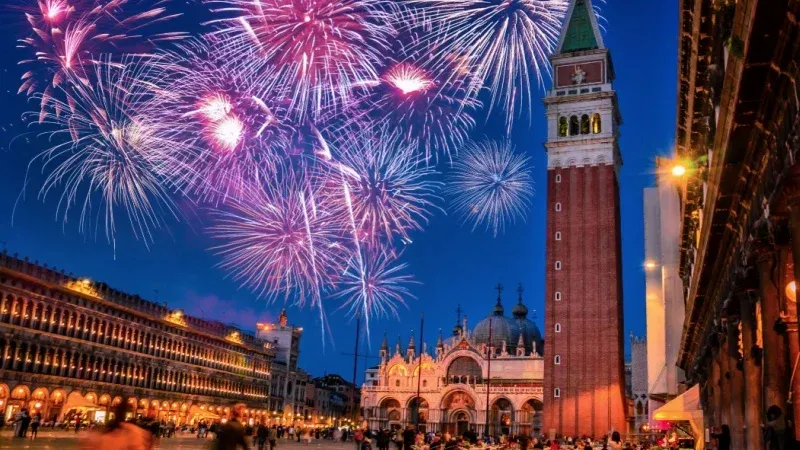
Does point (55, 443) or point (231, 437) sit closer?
point (231, 437)

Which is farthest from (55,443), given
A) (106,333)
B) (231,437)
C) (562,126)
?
(562,126)

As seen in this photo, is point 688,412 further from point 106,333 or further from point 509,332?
point 509,332

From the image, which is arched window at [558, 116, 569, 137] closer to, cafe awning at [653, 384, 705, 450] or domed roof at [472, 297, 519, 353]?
domed roof at [472, 297, 519, 353]

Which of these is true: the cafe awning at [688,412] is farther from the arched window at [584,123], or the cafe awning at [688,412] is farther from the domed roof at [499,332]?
the domed roof at [499,332]

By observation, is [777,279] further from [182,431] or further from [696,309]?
[182,431]

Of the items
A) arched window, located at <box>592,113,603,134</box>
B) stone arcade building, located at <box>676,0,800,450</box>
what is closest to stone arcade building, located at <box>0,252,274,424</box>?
stone arcade building, located at <box>676,0,800,450</box>

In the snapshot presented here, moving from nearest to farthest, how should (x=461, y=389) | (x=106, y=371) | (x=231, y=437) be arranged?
1. (x=231, y=437)
2. (x=106, y=371)
3. (x=461, y=389)

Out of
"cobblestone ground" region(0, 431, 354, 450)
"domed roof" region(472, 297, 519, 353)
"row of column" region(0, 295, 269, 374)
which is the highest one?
"domed roof" region(472, 297, 519, 353)

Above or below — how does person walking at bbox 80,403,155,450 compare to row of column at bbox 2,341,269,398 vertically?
below
